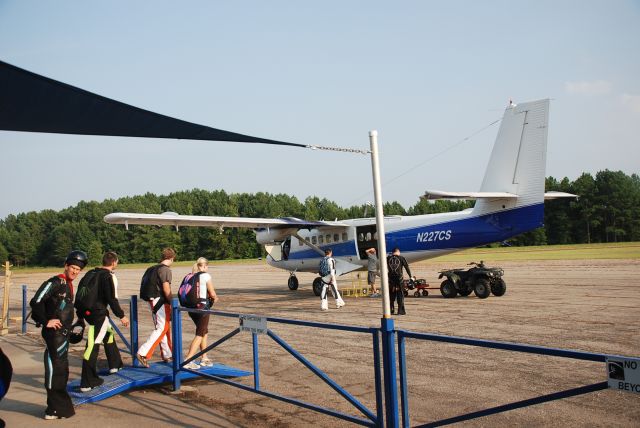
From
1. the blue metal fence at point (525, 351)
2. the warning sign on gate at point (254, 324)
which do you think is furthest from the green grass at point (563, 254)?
the blue metal fence at point (525, 351)

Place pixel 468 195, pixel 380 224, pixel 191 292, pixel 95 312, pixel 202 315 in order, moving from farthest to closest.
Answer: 1. pixel 468 195
2. pixel 191 292
3. pixel 202 315
4. pixel 95 312
5. pixel 380 224

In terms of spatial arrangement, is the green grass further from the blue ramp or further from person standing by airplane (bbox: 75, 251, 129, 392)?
person standing by airplane (bbox: 75, 251, 129, 392)

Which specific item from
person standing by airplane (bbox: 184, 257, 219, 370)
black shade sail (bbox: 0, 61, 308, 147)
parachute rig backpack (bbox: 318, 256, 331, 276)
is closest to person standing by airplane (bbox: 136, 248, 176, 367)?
person standing by airplane (bbox: 184, 257, 219, 370)

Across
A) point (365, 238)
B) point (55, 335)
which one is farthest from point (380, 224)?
point (365, 238)

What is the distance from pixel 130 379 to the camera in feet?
24.4

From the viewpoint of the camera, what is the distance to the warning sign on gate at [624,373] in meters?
3.00

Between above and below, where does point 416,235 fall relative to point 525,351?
above

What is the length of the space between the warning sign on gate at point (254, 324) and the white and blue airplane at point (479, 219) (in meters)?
9.00

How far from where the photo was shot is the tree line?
285 feet

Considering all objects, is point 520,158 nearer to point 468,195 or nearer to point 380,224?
point 468,195

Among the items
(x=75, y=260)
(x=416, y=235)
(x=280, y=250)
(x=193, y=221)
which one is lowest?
(x=75, y=260)

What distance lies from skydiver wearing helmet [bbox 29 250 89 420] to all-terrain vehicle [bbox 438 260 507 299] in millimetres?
13727

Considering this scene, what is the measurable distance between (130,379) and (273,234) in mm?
16573

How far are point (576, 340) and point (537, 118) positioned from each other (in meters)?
9.09
